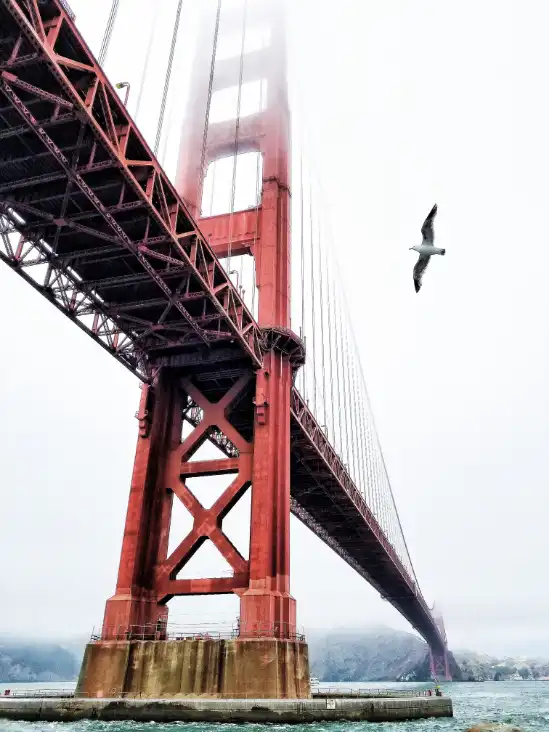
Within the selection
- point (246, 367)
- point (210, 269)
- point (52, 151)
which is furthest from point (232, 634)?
point (52, 151)

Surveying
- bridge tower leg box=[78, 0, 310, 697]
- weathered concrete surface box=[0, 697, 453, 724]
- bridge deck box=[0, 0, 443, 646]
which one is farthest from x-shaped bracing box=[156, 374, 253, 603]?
weathered concrete surface box=[0, 697, 453, 724]

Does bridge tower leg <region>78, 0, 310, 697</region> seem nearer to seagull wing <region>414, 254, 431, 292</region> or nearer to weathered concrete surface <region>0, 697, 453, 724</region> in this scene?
weathered concrete surface <region>0, 697, 453, 724</region>

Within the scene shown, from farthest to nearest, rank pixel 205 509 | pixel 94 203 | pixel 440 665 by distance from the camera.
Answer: pixel 440 665 → pixel 205 509 → pixel 94 203

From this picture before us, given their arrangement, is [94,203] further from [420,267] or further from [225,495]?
[225,495]

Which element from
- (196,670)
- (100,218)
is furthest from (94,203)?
(196,670)

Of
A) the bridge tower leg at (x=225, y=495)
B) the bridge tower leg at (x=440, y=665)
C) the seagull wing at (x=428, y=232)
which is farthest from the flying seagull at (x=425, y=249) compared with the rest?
the bridge tower leg at (x=440, y=665)

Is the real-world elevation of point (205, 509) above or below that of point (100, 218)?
below

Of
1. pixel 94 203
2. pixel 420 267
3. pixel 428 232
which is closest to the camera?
pixel 420 267
